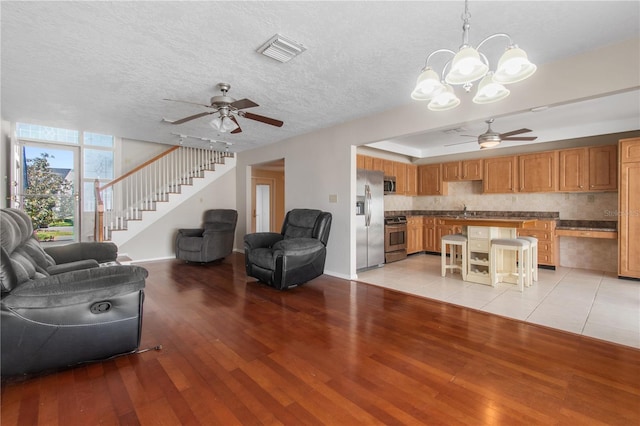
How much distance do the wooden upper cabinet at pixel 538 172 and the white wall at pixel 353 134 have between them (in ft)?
10.6

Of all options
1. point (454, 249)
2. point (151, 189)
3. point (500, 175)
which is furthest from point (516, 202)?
point (151, 189)

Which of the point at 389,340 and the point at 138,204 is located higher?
the point at 138,204

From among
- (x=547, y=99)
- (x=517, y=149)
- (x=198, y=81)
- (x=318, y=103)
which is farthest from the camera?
(x=517, y=149)

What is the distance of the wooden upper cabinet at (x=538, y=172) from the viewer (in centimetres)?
515

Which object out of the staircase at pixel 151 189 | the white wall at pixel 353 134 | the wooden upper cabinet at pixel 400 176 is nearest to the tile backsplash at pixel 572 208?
the wooden upper cabinet at pixel 400 176

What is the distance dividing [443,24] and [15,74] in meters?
4.08

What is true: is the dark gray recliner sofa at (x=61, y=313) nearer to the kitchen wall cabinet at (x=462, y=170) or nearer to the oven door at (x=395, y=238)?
the oven door at (x=395, y=238)

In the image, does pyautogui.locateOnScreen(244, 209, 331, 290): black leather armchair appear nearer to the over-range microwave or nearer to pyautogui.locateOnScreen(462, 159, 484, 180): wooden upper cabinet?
the over-range microwave

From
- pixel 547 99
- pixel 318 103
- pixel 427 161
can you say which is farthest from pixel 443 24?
pixel 427 161

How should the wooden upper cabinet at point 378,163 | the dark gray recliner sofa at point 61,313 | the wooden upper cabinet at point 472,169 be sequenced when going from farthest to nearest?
the wooden upper cabinet at point 472,169 → the wooden upper cabinet at point 378,163 → the dark gray recliner sofa at point 61,313

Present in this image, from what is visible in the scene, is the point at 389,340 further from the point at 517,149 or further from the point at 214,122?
the point at 517,149

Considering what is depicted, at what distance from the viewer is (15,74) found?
112 inches

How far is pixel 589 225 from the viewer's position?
196 inches

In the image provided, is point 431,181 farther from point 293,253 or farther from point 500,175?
point 293,253
